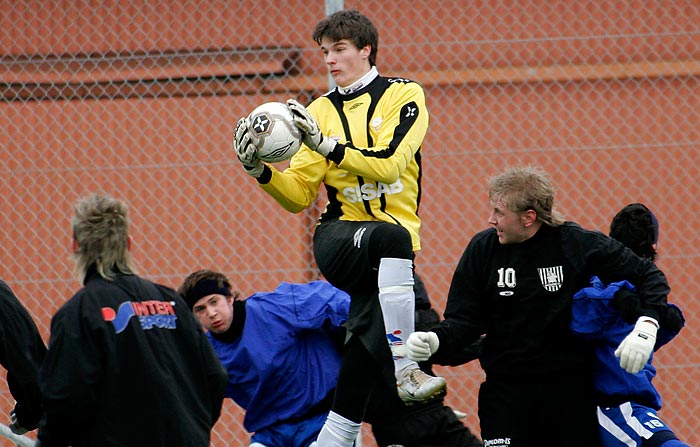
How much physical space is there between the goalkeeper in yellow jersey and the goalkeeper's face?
0.76 meters

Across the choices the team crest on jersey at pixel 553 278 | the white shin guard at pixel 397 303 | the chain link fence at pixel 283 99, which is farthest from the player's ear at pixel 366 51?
the chain link fence at pixel 283 99

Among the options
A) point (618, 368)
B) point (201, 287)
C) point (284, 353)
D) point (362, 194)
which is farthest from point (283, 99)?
point (618, 368)

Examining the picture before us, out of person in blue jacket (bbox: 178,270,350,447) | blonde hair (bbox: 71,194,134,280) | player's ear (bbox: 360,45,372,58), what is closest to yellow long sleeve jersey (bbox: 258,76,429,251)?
player's ear (bbox: 360,45,372,58)

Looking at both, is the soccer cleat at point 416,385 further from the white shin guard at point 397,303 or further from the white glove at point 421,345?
the white glove at point 421,345

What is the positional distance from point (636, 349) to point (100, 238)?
1.94 meters

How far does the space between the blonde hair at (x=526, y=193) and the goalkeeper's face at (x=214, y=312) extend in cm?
155

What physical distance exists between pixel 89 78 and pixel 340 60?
10.2ft

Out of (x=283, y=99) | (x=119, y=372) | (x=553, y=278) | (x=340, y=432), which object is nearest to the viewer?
(x=119, y=372)

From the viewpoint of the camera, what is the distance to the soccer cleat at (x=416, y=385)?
15.2ft

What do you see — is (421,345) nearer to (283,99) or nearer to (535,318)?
(535,318)

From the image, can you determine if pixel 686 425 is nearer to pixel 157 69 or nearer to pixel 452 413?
pixel 452 413

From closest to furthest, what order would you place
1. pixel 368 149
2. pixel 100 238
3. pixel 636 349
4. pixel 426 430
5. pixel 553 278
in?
pixel 100 238 < pixel 636 349 < pixel 553 278 < pixel 368 149 < pixel 426 430

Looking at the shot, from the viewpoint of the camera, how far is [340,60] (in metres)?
4.91

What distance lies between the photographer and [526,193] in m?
4.61
